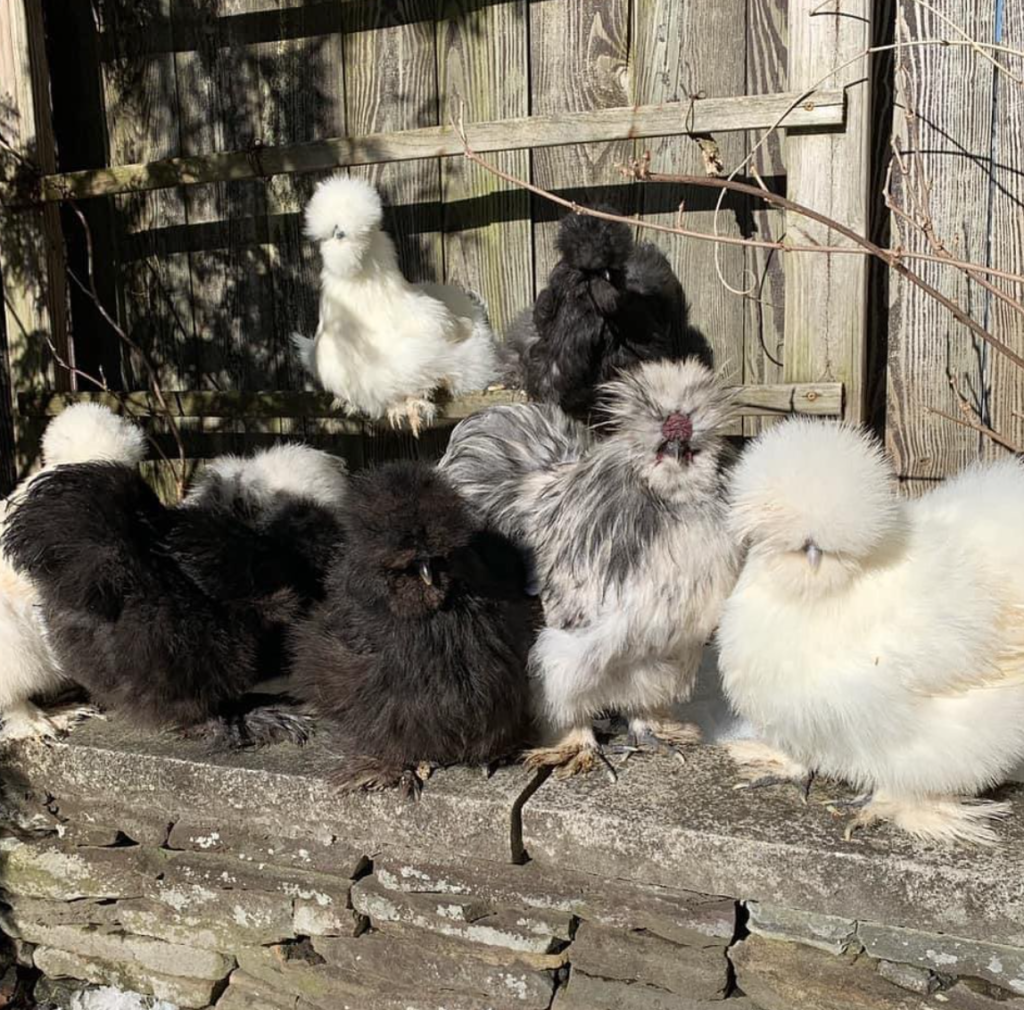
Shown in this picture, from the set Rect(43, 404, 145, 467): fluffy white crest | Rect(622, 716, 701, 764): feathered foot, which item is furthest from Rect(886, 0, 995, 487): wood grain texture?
Rect(43, 404, 145, 467): fluffy white crest

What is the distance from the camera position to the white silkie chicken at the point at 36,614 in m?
2.73

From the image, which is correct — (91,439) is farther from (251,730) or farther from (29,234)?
(29,234)

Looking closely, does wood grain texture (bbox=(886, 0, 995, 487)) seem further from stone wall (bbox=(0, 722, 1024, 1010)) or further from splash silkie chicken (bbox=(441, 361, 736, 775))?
stone wall (bbox=(0, 722, 1024, 1010))

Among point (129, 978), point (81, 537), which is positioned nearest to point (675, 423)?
point (81, 537)

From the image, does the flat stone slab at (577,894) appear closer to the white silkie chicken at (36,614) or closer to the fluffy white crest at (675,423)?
the fluffy white crest at (675,423)

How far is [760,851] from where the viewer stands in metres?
2.10

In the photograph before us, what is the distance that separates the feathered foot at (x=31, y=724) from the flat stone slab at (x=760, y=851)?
1520 mm

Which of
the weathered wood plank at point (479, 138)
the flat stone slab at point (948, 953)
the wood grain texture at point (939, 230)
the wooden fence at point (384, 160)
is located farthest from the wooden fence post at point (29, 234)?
the flat stone slab at point (948, 953)

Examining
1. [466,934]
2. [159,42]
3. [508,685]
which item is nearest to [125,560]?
[508,685]

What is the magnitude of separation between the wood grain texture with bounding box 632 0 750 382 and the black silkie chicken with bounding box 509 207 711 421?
0.15m

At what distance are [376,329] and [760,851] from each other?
6.08 feet

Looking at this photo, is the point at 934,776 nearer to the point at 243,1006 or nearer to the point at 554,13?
the point at 243,1006

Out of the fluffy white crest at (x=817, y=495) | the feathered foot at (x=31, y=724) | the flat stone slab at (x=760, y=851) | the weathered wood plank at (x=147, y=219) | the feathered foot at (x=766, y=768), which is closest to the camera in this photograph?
the fluffy white crest at (x=817, y=495)

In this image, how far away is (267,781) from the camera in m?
2.53
